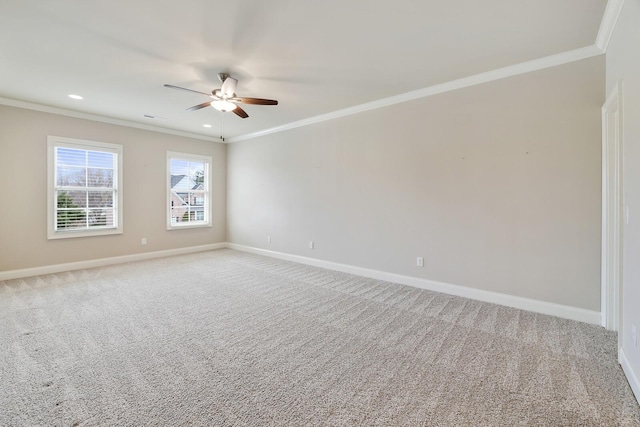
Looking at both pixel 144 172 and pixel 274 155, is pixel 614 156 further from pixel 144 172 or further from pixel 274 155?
pixel 144 172

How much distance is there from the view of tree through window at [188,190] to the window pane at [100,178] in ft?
3.59

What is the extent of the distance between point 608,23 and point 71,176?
23.9 feet

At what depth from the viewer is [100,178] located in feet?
17.0

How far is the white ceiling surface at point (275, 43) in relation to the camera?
2240 millimetres

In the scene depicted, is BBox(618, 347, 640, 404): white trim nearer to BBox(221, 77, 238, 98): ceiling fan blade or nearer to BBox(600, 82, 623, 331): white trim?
BBox(600, 82, 623, 331): white trim

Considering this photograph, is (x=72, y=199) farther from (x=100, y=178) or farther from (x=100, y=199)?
(x=100, y=178)

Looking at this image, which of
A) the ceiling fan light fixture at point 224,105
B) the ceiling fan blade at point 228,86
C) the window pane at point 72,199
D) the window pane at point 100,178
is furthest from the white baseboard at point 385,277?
the ceiling fan blade at point 228,86

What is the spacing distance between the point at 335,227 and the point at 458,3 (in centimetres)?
344

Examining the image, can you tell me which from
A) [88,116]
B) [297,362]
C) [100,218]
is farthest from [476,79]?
[100,218]

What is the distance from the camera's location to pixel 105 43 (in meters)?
2.73

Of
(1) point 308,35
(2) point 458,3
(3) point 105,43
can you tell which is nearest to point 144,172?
(3) point 105,43

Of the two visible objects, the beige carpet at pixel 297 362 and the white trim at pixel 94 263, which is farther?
the white trim at pixel 94 263

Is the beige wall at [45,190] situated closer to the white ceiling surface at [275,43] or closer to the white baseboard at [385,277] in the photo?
the white baseboard at [385,277]

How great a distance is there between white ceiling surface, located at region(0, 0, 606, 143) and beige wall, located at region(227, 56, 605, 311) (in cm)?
44
